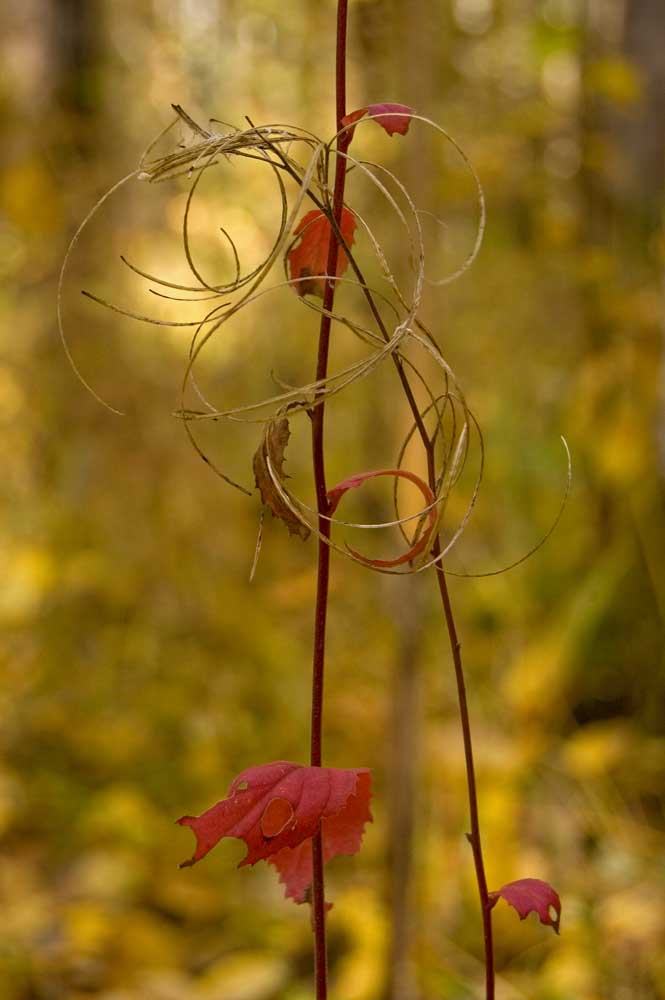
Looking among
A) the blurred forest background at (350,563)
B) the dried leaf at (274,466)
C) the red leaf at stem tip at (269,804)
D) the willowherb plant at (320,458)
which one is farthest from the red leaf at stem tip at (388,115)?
the blurred forest background at (350,563)

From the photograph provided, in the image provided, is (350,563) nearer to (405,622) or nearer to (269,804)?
(405,622)

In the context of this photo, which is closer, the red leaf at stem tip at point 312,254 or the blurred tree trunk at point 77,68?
the red leaf at stem tip at point 312,254

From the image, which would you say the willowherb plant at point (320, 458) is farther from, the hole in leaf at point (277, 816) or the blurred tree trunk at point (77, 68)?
the blurred tree trunk at point (77, 68)

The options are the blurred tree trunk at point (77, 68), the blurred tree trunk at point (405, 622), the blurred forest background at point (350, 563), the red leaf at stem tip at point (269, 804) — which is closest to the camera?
the red leaf at stem tip at point (269, 804)

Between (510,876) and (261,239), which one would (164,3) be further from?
(510,876)

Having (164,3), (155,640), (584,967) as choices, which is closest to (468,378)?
(155,640)

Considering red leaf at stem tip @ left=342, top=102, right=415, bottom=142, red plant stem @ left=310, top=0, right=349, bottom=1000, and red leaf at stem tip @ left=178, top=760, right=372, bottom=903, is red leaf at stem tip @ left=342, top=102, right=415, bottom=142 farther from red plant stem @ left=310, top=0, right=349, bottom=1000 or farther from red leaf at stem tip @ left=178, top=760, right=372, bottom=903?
red leaf at stem tip @ left=178, top=760, right=372, bottom=903
